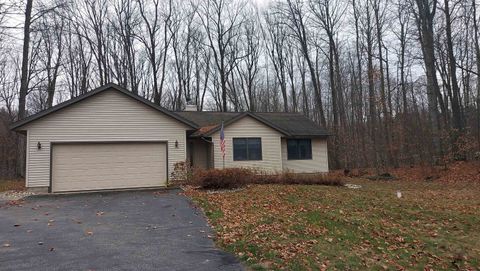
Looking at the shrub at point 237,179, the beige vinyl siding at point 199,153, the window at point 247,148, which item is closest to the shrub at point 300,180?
the shrub at point 237,179

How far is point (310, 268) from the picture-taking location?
5105 mm

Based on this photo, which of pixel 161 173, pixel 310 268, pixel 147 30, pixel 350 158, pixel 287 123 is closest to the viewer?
pixel 310 268

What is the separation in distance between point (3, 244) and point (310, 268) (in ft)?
18.7

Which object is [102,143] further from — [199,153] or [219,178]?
[199,153]

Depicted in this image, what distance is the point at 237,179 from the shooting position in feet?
46.3

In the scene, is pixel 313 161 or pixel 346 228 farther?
pixel 313 161

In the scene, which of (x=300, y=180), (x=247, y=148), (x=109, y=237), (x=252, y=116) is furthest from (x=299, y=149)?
(x=109, y=237)

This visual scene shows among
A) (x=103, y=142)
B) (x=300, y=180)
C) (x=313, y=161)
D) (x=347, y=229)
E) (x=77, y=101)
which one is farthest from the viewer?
(x=313, y=161)

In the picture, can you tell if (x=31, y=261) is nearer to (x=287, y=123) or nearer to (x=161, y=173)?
(x=161, y=173)

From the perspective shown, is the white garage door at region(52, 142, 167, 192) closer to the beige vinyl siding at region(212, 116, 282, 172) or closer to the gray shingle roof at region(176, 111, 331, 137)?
the beige vinyl siding at region(212, 116, 282, 172)

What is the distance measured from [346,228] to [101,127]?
11.6m

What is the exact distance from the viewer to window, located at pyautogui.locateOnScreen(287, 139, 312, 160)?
21.3 m

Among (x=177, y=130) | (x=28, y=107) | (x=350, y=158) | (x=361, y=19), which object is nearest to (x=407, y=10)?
(x=361, y=19)

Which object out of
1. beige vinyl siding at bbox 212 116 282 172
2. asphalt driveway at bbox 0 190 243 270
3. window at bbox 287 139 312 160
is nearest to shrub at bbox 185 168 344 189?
asphalt driveway at bbox 0 190 243 270
